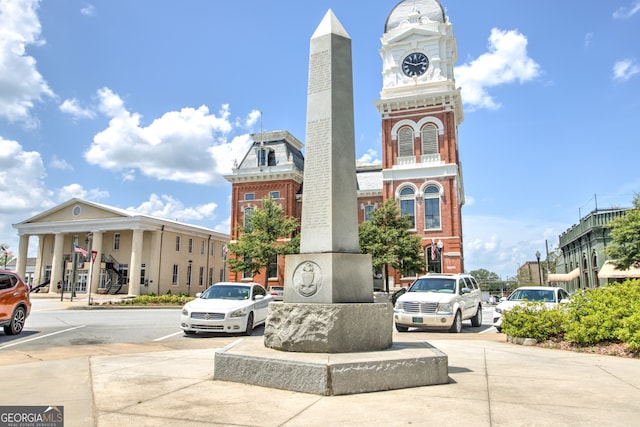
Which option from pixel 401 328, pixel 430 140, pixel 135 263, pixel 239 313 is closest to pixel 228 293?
pixel 239 313

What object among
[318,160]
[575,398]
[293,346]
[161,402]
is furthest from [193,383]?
[575,398]

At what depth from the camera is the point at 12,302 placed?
11.9 metres

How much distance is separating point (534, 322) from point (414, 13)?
35644 millimetres

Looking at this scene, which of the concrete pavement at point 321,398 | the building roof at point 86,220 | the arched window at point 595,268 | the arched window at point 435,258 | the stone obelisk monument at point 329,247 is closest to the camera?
the concrete pavement at point 321,398

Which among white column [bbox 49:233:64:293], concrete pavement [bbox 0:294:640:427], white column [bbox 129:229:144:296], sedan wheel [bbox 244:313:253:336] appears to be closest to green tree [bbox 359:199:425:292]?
sedan wheel [bbox 244:313:253:336]

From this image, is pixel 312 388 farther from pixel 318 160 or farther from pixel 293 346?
pixel 318 160

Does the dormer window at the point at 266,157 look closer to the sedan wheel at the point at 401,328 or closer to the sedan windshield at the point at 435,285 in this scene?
the sedan windshield at the point at 435,285

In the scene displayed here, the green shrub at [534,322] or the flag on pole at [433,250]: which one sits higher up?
the flag on pole at [433,250]

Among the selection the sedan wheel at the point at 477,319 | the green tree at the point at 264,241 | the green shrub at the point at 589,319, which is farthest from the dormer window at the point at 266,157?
the green shrub at the point at 589,319

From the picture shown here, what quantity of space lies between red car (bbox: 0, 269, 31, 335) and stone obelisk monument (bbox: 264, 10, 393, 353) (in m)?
9.15

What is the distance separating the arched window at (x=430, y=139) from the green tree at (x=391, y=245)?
7.63m

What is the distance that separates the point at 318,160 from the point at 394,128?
33.0m

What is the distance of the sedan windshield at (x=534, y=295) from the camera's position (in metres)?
14.4

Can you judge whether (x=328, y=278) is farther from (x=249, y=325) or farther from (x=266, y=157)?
(x=266, y=157)
